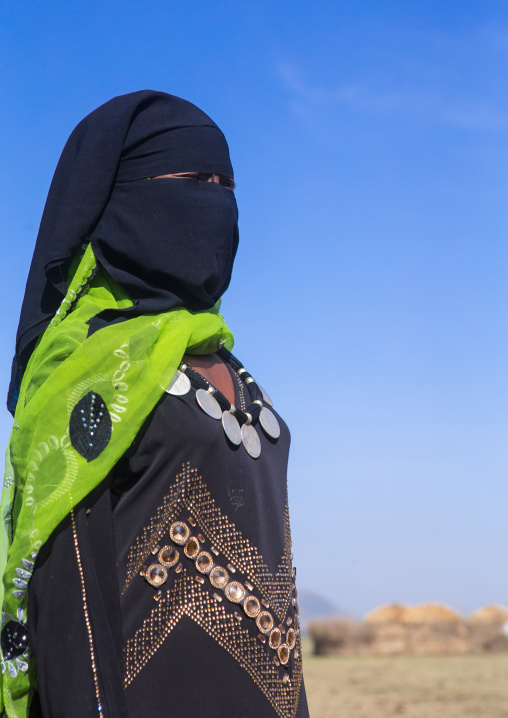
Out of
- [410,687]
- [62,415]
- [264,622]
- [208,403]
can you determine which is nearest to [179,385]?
[208,403]

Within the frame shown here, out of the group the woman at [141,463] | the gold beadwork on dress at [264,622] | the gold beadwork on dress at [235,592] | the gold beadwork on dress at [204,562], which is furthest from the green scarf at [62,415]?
the gold beadwork on dress at [264,622]

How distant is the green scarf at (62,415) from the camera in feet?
6.63

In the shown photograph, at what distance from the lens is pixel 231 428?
2336mm

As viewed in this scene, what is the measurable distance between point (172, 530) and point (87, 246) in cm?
87

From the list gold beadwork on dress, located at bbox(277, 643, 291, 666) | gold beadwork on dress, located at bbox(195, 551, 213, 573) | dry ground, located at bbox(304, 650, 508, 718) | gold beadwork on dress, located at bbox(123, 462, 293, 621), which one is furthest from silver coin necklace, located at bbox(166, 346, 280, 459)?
dry ground, located at bbox(304, 650, 508, 718)

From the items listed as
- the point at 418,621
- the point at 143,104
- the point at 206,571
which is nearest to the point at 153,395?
the point at 206,571

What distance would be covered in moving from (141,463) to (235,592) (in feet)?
1.37

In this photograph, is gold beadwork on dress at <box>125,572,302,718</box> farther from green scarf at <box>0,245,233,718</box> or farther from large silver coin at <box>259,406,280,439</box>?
large silver coin at <box>259,406,280,439</box>

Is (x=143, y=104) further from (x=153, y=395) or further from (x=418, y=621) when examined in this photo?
(x=418, y=621)

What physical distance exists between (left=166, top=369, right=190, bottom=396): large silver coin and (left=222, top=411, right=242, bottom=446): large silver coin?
0.13 metres

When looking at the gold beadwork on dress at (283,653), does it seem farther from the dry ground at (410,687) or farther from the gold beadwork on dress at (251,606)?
the dry ground at (410,687)

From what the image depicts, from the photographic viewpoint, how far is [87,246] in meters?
2.51

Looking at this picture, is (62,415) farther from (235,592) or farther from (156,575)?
(235,592)

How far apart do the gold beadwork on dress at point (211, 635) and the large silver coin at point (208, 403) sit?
0.42m
